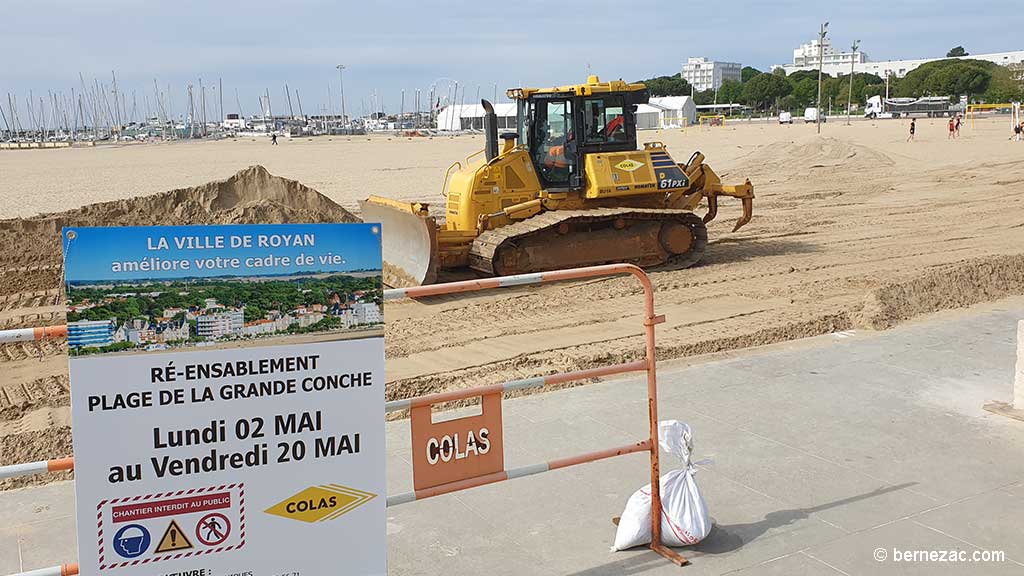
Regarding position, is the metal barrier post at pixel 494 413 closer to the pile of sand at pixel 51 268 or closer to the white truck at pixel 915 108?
the pile of sand at pixel 51 268

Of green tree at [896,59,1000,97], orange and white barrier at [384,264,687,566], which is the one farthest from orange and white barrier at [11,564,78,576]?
green tree at [896,59,1000,97]

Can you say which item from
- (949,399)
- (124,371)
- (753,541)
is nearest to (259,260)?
(124,371)

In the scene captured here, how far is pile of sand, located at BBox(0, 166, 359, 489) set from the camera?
25.2 feet

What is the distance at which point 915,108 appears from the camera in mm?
90562

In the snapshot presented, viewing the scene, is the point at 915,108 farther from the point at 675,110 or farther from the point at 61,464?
the point at 61,464

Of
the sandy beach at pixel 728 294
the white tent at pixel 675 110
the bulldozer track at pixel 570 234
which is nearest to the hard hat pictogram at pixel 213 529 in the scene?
the sandy beach at pixel 728 294

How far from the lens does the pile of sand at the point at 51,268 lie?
7.70m

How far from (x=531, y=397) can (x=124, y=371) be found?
4.55 metres

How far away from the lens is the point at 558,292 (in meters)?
13.2

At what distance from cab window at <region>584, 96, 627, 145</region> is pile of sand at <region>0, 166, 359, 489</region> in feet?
18.0

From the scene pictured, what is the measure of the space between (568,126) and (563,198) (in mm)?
1080

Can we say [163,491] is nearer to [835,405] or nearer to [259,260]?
[259,260]

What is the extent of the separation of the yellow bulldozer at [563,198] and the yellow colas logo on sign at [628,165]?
2 cm

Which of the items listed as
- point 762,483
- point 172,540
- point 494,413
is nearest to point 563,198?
point 762,483
